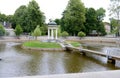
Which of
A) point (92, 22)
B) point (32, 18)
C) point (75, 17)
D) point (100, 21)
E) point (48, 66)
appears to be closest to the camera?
point (48, 66)

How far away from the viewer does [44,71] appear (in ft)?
45.3

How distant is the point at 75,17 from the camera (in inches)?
2256

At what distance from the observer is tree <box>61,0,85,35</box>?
57.2m

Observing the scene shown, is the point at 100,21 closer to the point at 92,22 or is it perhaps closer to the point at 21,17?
the point at 92,22

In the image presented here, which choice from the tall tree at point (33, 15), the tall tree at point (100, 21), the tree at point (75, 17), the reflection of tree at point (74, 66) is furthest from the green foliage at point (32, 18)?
→ the reflection of tree at point (74, 66)

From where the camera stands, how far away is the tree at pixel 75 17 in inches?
2254

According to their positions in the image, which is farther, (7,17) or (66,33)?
(7,17)

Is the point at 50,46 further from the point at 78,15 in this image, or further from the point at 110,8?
the point at 78,15

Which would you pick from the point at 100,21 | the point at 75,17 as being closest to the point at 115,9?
the point at 75,17

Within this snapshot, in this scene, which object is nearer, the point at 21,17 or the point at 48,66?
the point at 48,66

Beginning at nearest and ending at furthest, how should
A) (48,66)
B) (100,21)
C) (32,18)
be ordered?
(48,66)
(32,18)
(100,21)

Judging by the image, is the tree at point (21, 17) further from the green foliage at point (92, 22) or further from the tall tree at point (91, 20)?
the tall tree at point (91, 20)

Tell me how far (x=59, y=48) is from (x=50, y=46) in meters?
1.37

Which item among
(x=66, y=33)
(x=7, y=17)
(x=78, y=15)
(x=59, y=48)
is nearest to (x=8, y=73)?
(x=59, y=48)
